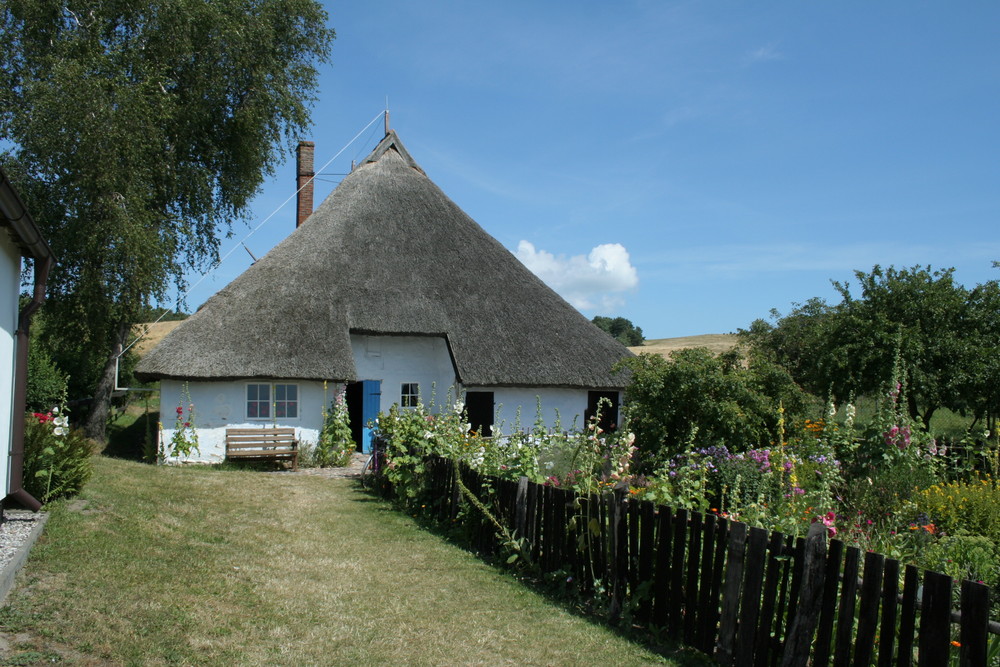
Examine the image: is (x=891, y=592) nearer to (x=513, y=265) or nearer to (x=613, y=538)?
(x=613, y=538)

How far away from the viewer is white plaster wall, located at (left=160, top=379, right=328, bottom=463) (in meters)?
15.6

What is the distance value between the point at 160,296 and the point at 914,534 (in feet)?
55.1

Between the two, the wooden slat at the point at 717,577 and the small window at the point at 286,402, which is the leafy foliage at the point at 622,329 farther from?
the wooden slat at the point at 717,577

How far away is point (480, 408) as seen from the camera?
59.9 feet

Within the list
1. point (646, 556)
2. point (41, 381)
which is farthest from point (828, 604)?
point (41, 381)

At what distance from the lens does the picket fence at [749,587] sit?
3754 millimetres

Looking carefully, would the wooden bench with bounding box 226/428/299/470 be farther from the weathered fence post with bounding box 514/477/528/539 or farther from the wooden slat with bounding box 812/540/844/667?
the wooden slat with bounding box 812/540/844/667

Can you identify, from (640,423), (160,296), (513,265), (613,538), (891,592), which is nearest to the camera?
(891,592)

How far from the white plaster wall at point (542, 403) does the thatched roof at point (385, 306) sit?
2.18 ft

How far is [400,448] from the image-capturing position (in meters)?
10.0

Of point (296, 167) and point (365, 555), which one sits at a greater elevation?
point (296, 167)

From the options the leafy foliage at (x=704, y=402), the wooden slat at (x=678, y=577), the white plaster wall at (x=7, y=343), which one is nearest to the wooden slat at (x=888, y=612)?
the wooden slat at (x=678, y=577)

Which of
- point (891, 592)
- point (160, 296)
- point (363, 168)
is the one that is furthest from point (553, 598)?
point (363, 168)

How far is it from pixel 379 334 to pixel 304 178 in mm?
8459
